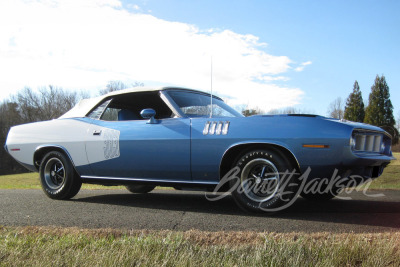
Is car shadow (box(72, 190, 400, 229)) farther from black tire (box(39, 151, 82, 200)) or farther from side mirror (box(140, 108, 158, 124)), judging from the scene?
side mirror (box(140, 108, 158, 124))

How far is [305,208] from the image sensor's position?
164 inches

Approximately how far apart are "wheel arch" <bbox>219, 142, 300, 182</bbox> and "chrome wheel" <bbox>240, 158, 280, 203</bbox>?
155 mm

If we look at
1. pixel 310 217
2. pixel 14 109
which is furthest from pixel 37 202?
pixel 14 109

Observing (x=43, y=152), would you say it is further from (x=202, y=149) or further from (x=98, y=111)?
(x=202, y=149)

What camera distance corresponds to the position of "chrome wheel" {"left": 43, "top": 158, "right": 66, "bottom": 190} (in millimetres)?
5180

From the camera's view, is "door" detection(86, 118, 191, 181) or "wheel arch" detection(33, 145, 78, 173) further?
"wheel arch" detection(33, 145, 78, 173)

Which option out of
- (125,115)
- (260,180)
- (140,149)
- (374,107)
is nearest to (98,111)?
(125,115)

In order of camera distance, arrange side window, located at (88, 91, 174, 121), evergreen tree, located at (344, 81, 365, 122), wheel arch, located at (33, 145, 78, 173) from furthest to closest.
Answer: evergreen tree, located at (344, 81, 365, 122)
wheel arch, located at (33, 145, 78, 173)
side window, located at (88, 91, 174, 121)

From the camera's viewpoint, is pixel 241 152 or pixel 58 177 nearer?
pixel 241 152

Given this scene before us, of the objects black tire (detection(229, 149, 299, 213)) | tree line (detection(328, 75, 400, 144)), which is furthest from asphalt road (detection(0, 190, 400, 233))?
tree line (detection(328, 75, 400, 144))

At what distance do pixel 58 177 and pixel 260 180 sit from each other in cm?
316

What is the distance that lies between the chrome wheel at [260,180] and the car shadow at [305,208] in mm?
206

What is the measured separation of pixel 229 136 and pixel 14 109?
66.2 meters

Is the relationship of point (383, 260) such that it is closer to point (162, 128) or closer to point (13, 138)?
point (162, 128)
